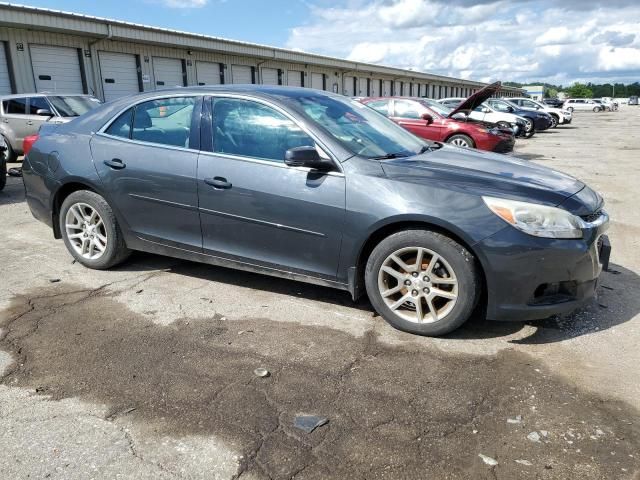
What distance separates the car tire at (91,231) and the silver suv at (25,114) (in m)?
8.08

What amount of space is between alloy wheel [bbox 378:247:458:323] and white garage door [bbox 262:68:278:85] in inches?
1035

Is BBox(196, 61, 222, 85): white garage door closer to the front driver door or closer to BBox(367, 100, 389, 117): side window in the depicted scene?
BBox(367, 100, 389, 117): side window

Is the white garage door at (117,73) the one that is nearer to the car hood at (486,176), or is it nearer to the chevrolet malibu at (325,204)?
the chevrolet malibu at (325,204)

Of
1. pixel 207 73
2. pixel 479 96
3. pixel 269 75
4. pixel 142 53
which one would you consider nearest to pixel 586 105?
Result: pixel 269 75

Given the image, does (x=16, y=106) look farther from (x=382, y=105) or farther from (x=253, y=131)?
(x=253, y=131)

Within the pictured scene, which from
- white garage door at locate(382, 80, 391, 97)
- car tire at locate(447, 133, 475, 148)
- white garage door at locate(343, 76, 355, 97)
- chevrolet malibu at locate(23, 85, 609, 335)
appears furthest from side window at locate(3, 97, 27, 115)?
white garage door at locate(382, 80, 391, 97)

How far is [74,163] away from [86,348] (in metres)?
1.90

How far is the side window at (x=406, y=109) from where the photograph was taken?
12.9 meters

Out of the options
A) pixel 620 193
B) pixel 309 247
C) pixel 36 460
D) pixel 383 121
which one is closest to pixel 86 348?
pixel 36 460

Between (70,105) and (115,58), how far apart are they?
9457 mm

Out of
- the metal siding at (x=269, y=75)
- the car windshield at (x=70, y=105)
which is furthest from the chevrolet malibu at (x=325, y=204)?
the metal siding at (x=269, y=75)

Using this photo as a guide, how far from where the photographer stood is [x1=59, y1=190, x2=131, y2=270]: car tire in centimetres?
454

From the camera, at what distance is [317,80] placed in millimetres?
33500

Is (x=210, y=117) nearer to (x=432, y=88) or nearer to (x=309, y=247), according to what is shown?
(x=309, y=247)
